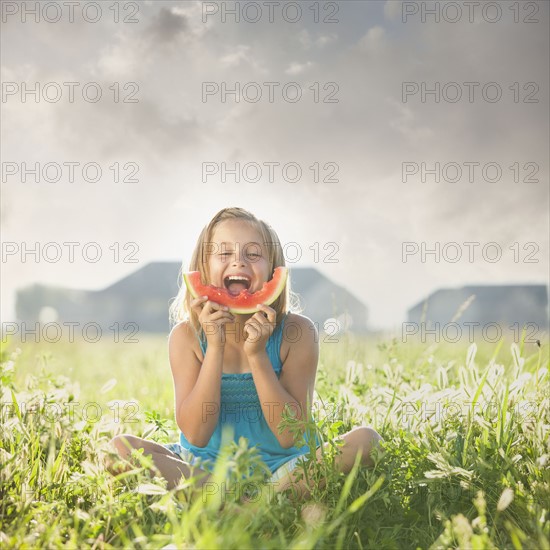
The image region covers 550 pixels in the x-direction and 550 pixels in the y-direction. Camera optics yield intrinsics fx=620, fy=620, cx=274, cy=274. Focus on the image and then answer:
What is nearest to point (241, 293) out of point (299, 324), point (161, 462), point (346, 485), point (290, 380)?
point (299, 324)

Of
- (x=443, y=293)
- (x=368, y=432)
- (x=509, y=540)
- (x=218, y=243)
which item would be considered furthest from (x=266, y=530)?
(x=443, y=293)

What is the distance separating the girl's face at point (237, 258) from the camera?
3461 mm

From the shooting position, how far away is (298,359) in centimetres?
346

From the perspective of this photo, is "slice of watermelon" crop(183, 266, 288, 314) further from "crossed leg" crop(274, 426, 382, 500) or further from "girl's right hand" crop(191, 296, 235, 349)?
"crossed leg" crop(274, 426, 382, 500)

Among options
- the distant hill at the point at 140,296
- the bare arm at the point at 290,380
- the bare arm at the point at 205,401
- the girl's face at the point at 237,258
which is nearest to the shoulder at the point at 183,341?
the bare arm at the point at 205,401

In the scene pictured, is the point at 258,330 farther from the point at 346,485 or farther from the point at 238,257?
the point at 346,485

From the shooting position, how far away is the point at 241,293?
3.44 meters

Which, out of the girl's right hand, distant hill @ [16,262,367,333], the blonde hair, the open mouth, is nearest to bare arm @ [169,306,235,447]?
the girl's right hand

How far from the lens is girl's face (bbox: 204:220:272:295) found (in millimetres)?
3461

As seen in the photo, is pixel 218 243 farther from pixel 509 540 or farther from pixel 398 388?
pixel 509 540

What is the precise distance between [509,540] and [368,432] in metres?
0.74

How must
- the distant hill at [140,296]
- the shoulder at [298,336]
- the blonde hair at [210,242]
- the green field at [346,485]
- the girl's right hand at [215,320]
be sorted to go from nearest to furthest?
the green field at [346,485] < the girl's right hand at [215,320] < the shoulder at [298,336] < the blonde hair at [210,242] < the distant hill at [140,296]

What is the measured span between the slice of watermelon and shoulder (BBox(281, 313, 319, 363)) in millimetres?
246

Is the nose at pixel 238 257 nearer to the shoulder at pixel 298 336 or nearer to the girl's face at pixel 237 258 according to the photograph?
the girl's face at pixel 237 258
